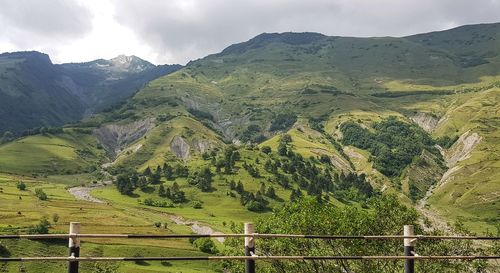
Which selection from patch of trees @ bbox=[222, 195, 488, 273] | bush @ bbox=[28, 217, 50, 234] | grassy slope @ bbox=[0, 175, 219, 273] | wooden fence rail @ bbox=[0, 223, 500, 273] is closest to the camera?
wooden fence rail @ bbox=[0, 223, 500, 273]

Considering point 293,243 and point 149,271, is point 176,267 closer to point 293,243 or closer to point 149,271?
point 149,271

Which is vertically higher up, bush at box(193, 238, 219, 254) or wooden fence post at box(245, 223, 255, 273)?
wooden fence post at box(245, 223, 255, 273)

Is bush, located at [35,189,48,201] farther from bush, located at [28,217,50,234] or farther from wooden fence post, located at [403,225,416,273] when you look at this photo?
wooden fence post, located at [403,225,416,273]

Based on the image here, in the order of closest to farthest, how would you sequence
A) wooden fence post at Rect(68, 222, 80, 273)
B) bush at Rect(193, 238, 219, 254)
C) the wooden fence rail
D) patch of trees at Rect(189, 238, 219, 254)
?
the wooden fence rail
wooden fence post at Rect(68, 222, 80, 273)
patch of trees at Rect(189, 238, 219, 254)
bush at Rect(193, 238, 219, 254)

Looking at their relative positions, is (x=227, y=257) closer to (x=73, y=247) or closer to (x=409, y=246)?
(x=73, y=247)

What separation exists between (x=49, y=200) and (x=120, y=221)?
43.5 metres

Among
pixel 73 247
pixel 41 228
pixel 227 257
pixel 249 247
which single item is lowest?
pixel 41 228

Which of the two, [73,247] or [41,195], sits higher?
[73,247]

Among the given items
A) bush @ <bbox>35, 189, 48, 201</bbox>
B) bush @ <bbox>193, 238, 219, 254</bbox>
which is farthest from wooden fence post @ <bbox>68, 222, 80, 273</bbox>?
bush @ <bbox>35, 189, 48, 201</bbox>

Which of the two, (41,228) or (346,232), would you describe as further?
(41,228)

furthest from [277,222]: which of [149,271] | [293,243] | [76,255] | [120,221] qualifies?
[120,221]

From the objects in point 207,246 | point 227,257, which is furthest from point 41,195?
point 227,257

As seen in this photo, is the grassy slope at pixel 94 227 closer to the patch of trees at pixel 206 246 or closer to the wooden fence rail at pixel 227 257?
the patch of trees at pixel 206 246

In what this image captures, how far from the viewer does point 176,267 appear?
132m
